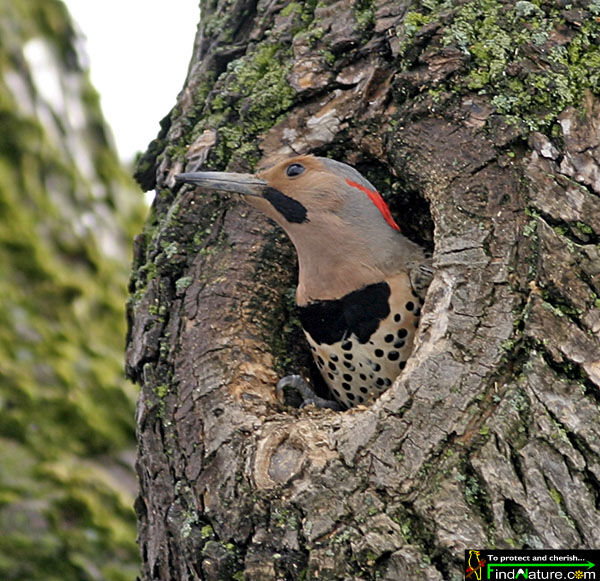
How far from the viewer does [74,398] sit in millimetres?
3852

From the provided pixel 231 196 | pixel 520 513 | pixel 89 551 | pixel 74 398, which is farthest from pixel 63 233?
pixel 520 513

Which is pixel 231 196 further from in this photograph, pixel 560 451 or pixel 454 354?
pixel 560 451

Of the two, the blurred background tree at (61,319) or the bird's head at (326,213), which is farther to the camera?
the blurred background tree at (61,319)

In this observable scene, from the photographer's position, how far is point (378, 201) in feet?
11.5

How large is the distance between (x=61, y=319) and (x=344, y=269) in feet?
4.63

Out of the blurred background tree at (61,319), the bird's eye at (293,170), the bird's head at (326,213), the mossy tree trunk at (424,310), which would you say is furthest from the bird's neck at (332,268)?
the blurred background tree at (61,319)

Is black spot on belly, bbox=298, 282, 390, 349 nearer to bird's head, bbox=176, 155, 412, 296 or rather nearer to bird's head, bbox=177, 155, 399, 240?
bird's head, bbox=176, 155, 412, 296

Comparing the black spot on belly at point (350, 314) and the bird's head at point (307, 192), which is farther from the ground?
the bird's head at point (307, 192)

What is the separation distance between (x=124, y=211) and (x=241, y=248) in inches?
53.0

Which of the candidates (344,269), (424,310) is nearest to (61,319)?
(344,269)

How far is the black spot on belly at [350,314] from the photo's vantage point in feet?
11.0

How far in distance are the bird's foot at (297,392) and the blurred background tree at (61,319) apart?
95 centimetres

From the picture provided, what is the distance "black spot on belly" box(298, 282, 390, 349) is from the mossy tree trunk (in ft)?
0.62

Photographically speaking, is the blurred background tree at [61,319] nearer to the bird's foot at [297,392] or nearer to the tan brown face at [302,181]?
the bird's foot at [297,392]
